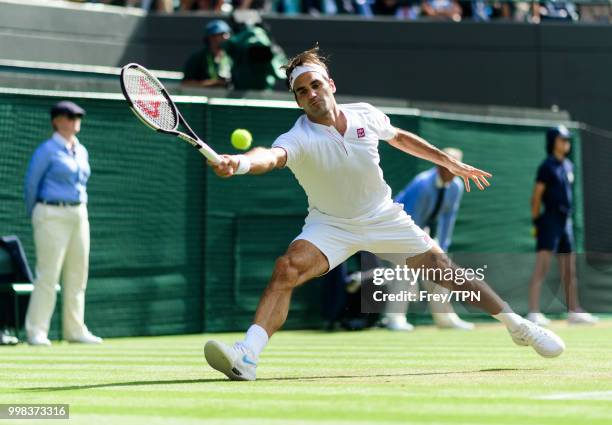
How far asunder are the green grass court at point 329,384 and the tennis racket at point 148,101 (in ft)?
4.74

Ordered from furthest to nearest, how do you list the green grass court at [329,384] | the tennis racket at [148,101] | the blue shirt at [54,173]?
the blue shirt at [54,173]
the tennis racket at [148,101]
the green grass court at [329,384]

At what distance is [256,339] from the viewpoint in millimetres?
7754

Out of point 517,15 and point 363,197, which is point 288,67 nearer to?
point 363,197

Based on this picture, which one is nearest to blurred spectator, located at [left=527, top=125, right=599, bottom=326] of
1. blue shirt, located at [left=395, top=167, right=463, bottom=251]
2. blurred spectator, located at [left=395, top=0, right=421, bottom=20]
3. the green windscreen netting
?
the green windscreen netting

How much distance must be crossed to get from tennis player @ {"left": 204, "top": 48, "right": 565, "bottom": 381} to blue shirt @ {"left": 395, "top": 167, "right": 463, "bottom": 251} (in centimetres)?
603

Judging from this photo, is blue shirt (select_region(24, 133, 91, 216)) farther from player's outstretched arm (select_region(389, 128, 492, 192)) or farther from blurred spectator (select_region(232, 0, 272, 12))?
blurred spectator (select_region(232, 0, 272, 12))

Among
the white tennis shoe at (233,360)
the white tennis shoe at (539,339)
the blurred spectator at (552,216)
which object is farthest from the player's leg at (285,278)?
the blurred spectator at (552,216)

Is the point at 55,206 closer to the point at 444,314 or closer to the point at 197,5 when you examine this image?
the point at 444,314

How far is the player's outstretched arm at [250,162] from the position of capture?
708 cm

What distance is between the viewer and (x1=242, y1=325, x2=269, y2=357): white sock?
304 inches

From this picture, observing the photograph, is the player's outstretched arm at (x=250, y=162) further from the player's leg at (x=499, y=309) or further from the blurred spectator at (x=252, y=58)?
the blurred spectator at (x=252, y=58)

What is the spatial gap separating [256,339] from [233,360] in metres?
0.22

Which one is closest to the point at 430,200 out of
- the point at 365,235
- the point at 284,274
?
the point at 365,235

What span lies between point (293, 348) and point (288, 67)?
3909 millimetres
